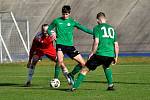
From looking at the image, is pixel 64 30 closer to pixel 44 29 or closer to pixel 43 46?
pixel 44 29

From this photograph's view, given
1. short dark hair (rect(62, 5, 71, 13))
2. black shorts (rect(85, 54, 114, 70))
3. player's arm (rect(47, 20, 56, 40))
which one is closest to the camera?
black shorts (rect(85, 54, 114, 70))

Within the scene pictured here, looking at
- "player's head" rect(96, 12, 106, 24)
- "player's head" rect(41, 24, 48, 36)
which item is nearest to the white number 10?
"player's head" rect(96, 12, 106, 24)

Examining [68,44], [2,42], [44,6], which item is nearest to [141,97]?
[68,44]

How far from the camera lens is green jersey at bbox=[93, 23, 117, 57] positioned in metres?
15.4

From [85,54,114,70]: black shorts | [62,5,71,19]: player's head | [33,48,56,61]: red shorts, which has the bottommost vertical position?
[85,54,114,70]: black shorts

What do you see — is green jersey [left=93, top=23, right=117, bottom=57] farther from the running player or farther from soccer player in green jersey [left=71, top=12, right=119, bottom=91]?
the running player

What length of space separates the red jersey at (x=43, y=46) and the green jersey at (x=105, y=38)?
13.1ft

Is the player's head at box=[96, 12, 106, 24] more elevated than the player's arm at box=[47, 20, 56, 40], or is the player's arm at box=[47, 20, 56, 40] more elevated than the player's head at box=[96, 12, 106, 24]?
the player's head at box=[96, 12, 106, 24]

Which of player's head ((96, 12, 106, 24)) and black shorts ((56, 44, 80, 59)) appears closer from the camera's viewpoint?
player's head ((96, 12, 106, 24))

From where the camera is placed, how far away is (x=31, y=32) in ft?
184

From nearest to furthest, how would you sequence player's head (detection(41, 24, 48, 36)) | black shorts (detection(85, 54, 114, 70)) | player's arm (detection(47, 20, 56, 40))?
black shorts (detection(85, 54, 114, 70)) < player's arm (detection(47, 20, 56, 40)) < player's head (detection(41, 24, 48, 36))

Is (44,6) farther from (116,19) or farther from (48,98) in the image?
(48,98)

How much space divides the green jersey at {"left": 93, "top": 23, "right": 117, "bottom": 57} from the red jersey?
158 inches

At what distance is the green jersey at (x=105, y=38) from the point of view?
15.4m
